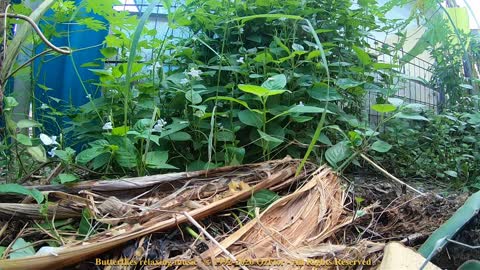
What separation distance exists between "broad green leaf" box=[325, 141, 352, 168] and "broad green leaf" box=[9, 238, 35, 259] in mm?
713

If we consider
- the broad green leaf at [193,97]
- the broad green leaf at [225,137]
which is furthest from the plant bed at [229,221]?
the broad green leaf at [193,97]

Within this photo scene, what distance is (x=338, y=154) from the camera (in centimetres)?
95

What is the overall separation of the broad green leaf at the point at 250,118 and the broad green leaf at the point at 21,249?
592 millimetres

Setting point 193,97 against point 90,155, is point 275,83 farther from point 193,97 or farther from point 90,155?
point 90,155

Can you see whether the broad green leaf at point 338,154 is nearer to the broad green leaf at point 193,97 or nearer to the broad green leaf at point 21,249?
the broad green leaf at point 193,97

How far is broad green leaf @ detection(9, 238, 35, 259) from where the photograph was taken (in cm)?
59

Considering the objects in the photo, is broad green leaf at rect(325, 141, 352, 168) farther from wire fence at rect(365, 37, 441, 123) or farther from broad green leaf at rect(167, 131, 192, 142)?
wire fence at rect(365, 37, 441, 123)

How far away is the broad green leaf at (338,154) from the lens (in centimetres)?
94

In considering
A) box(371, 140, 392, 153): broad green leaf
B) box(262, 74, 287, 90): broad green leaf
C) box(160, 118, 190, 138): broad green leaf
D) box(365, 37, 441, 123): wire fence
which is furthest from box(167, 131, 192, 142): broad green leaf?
box(365, 37, 441, 123): wire fence

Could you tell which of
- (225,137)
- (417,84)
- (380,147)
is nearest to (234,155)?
(225,137)

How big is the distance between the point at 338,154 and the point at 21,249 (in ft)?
2.49

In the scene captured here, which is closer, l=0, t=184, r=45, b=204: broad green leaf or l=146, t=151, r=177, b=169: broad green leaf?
l=0, t=184, r=45, b=204: broad green leaf

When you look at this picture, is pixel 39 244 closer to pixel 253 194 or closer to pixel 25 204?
pixel 25 204

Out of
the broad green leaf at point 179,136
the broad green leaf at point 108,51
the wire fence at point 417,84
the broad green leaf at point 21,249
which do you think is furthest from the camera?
the wire fence at point 417,84
